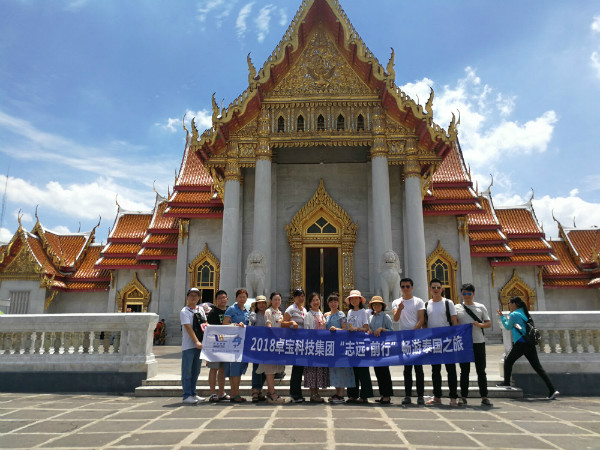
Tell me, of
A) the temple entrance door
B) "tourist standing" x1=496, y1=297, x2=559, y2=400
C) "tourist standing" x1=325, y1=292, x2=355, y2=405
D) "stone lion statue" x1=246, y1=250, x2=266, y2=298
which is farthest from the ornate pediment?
"tourist standing" x1=325, y1=292, x2=355, y2=405

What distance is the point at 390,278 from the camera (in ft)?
38.2

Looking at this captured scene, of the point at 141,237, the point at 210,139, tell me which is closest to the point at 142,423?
the point at 210,139

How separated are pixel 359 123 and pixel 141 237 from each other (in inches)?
489

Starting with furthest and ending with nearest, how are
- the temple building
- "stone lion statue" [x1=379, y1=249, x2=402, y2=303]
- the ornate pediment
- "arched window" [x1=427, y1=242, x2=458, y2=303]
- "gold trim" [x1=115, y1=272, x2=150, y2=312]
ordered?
"gold trim" [x1=115, y1=272, x2=150, y2=312] < "arched window" [x1=427, y1=242, x2=458, y2=303] < the ornate pediment < the temple building < "stone lion statue" [x1=379, y1=249, x2=402, y2=303]

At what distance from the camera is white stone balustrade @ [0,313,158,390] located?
7.36 m

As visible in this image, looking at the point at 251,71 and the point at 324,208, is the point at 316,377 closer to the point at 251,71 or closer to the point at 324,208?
the point at 324,208

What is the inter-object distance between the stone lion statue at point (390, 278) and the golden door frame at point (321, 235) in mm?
2616

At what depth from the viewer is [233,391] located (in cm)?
636

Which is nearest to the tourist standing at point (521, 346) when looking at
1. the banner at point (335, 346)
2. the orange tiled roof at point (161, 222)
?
the banner at point (335, 346)

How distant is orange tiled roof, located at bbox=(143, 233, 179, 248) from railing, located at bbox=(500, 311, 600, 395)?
14.7m

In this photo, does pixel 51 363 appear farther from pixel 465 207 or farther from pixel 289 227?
pixel 465 207

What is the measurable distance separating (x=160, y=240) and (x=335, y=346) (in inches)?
572

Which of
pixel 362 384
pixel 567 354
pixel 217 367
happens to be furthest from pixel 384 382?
pixel 567 354

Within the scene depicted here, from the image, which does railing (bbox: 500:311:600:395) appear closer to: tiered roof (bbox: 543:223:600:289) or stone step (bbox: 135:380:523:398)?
stone step (bbox: 135:380:523:398)
